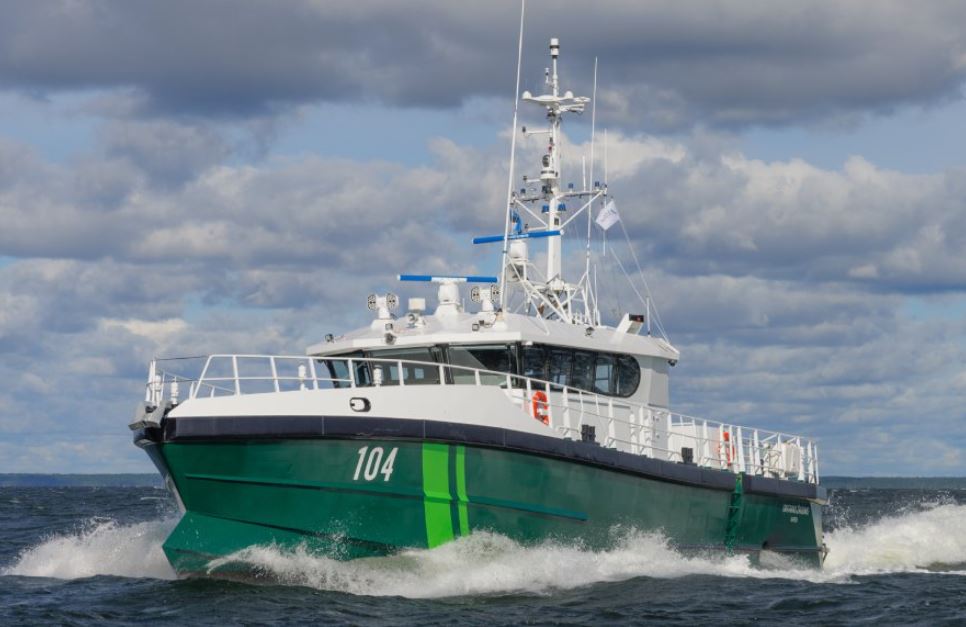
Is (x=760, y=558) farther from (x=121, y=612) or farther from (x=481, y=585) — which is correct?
(x=121, y=612)

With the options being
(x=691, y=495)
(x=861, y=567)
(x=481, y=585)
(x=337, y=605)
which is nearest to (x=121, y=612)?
(x=337, y=605)

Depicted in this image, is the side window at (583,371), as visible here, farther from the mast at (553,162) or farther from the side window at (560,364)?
the mast at (553,162)

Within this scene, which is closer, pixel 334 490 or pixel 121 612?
pixel 121 612

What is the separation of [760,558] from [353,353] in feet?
23.4

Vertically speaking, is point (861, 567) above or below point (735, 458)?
below

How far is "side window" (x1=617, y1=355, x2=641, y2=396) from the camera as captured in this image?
19125mm

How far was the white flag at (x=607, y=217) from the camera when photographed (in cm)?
2120

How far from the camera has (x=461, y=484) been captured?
15242mm

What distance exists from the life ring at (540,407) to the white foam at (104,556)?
5.02 meters

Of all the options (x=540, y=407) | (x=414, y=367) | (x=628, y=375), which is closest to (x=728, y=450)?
(x=628, y=375)

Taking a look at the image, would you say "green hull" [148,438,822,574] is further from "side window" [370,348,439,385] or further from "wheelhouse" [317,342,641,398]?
"side window" [370,348,439,385]

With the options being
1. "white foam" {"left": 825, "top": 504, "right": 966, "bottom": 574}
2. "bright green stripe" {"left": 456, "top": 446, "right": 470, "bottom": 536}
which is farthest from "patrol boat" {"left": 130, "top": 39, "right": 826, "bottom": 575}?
"white foam" {"left": 825, "top": 504, "right": 966, "bottom": 574}

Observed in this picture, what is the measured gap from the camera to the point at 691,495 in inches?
727

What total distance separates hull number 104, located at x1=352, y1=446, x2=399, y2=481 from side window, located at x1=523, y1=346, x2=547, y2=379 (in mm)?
3170
